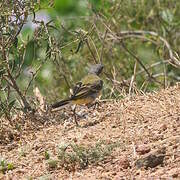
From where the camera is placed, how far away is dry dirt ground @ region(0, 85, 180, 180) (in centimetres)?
623

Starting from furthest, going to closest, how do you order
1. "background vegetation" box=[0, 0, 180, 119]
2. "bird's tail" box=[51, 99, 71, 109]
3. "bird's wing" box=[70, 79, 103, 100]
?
"background vegetation" box=[0, 0, 180, 119]
"bird's wing" box=[70, 79, 103, 100]
"bird's tail" box=[51, 99, 71, 109]

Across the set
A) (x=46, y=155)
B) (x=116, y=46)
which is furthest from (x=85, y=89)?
(x=116, y=46)

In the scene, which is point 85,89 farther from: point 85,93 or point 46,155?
point 46,155

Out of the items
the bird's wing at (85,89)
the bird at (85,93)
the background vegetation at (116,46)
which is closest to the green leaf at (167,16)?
the background vegetation at (116,46)

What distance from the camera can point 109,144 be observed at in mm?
6805

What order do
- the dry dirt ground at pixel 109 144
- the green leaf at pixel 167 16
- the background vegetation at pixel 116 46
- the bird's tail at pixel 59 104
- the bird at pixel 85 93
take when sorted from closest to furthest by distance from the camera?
the dry dirt ground at pixel 109 144
the bird's tail at pixel 59 104
the bird at pixel 85 93
the background vegetation at pixel 116 46
the green leaf at pixel 167 16

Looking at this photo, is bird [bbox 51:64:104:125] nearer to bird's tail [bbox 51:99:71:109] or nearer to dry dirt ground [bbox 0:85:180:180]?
bird's tail [bbox 51:99:71:109]

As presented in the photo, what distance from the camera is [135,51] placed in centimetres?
1341

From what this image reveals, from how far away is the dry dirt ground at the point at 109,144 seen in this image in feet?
20.5

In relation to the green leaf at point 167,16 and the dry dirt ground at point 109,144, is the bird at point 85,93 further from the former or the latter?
the green leaf at point 167,16

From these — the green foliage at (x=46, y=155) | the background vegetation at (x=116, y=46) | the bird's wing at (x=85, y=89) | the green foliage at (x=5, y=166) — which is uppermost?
the green foliage at (x=46, y=155)

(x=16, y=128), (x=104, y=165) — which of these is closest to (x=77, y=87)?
(x=16, y=128)

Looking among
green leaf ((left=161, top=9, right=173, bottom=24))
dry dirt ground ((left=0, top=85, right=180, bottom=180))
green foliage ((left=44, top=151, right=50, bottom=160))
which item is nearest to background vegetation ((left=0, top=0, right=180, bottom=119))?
green leaf ((left=161, top=9, right=173, bottom=24))

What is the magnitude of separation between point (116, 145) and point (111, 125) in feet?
3.03
